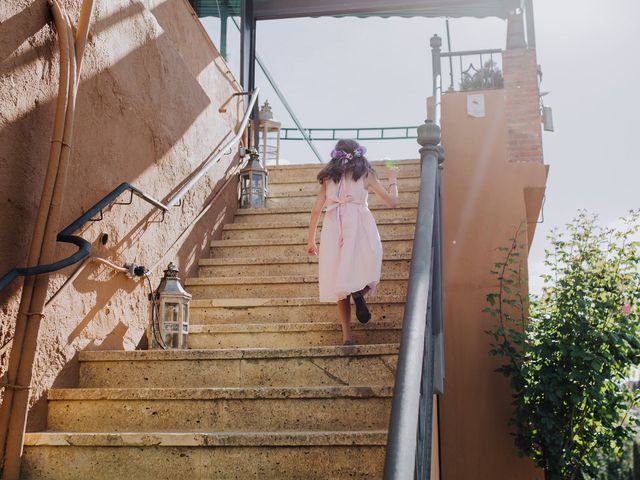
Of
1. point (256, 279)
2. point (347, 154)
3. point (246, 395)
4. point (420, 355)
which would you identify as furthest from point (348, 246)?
point (420, 355)

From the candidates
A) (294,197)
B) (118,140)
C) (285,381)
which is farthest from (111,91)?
(294,197)

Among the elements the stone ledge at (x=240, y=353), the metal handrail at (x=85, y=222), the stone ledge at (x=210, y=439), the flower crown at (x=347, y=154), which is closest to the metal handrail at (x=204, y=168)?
the metal handrail at (x=85, y=222)

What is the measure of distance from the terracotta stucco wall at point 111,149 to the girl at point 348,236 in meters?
1.14

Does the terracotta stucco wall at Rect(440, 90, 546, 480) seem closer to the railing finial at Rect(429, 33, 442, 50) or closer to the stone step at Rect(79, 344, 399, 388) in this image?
the railing finial at Rect(429, 33, 442, 50)

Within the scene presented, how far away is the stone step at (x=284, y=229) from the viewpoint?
559cm

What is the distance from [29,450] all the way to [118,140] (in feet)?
6.08

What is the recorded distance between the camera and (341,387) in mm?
3293

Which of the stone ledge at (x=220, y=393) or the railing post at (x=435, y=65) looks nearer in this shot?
the stone ledge at (x=220, y=393)

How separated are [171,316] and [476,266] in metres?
2.42

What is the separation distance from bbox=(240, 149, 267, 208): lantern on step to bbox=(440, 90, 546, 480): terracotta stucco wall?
1.64 metres

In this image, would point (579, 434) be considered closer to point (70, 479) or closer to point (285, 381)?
point (285, 381)

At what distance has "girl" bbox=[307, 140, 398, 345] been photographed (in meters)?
4.17

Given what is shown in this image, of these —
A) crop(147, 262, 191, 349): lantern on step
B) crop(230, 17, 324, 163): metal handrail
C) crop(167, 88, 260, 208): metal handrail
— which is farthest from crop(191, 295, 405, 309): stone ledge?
crop(230, 17, 324, 163): metal handrail

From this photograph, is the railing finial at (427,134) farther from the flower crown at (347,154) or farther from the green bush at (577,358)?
the green bush at (577,358)
